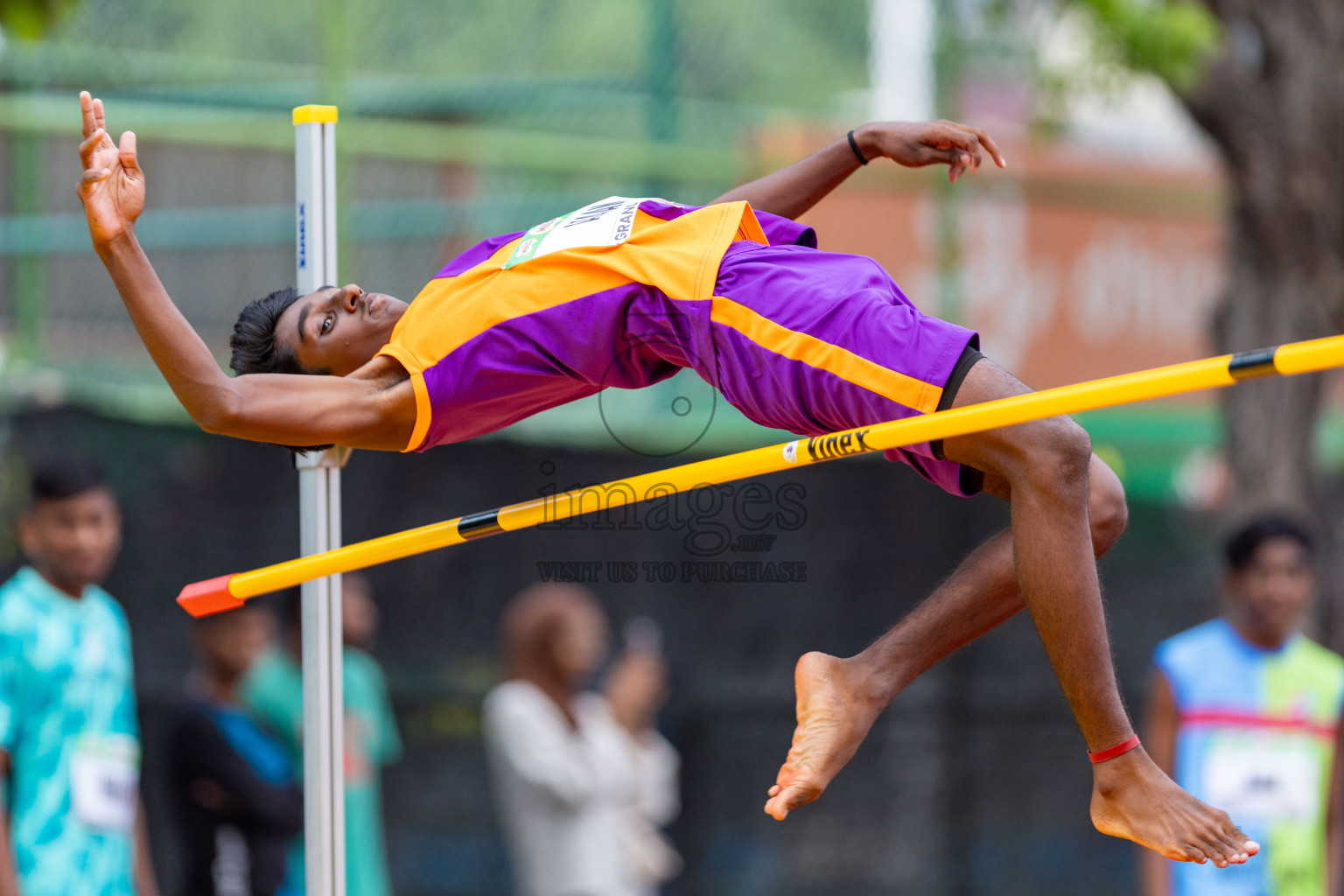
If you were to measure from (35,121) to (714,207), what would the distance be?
11.6 feet

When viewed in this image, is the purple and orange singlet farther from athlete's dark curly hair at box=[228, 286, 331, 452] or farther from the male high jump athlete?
athlete's dark curly hair at box=[228, 286, 331, 452]

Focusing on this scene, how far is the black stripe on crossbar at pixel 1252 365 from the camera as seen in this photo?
2.84 meters

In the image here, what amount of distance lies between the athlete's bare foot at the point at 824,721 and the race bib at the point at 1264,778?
2.06 metres

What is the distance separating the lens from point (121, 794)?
14.4ft

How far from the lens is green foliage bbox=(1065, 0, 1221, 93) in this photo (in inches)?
210

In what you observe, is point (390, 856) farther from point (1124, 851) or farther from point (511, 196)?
point (1124, 851)

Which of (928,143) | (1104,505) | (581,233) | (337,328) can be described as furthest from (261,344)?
(1104,505)

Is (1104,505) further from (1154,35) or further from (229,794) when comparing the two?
(229,794)

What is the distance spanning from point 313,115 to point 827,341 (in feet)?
4.99

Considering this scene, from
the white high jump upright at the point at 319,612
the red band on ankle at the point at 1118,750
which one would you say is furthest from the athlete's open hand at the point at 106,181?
the red band on ankle at the point at 1118,750

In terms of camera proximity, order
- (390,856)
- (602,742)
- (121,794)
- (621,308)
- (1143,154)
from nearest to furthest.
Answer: (621,308), (121,794), (602,742), (390,856), (1143,154)

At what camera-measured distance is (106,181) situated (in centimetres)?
313

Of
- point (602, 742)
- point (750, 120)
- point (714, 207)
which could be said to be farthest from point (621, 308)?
point (750, 120)

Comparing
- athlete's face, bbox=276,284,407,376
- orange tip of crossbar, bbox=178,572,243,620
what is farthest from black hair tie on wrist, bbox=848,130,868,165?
orange tip of crossbar, bbox=178,572,243,620
